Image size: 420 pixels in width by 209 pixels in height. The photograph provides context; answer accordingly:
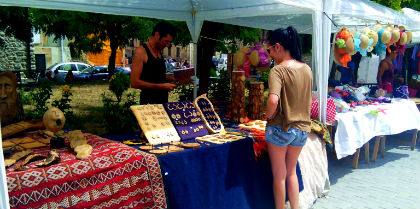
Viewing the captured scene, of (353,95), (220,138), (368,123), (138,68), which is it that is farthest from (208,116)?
(353,95)

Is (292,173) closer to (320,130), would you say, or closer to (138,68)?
(320,130)

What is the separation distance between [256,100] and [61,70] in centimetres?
1446

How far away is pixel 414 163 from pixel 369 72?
6.45 meters

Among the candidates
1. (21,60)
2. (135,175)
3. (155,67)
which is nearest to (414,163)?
(155,67)

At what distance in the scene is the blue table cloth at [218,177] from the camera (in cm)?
249

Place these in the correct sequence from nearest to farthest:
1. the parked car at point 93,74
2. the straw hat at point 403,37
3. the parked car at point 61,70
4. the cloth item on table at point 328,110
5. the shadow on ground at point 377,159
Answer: the cloth item on table at point 328,110
the shadow on ground at point 377,159
the straw hat at point 403,37
the parked car at point 61,70
the parked car at point 93,74

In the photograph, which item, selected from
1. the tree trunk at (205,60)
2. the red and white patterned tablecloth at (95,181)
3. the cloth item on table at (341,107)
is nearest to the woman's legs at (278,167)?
the red and white patterned tablecloth at (95,181)

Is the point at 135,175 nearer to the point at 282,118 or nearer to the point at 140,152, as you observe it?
the point at 140,152

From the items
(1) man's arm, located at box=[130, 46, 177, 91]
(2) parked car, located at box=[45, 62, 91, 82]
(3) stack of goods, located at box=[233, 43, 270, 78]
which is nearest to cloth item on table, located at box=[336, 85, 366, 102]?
(3) stack of goods, located at box=[233, 43, 270, 78]

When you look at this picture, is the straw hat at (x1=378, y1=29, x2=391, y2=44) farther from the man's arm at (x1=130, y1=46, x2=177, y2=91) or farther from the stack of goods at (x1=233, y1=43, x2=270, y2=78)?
the man's arm at (x1=130, y1=46, x2=177, y2=91)

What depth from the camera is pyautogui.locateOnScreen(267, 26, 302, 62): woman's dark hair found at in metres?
2.65

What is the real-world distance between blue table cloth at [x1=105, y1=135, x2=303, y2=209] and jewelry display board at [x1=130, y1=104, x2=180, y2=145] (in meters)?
0.32

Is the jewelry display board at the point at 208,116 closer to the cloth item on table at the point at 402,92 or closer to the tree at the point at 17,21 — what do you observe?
the cloth item on table at the point at 402,92

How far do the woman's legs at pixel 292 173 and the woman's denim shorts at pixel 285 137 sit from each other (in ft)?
0.24
